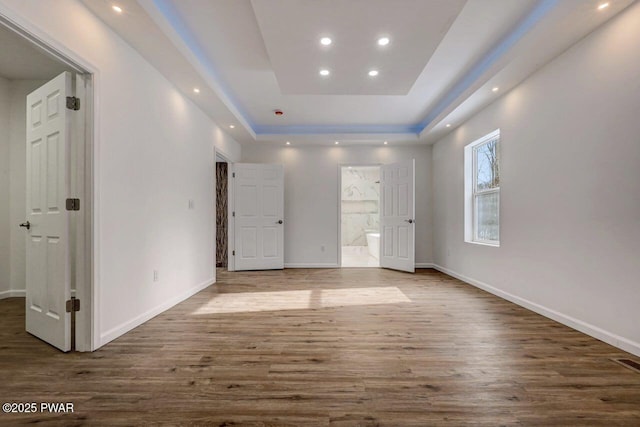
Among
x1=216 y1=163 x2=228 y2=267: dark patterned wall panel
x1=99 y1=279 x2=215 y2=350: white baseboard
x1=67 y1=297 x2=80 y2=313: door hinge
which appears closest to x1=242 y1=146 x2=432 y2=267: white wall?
x1=216 y1=163 x2=228 y2=267: dark patterned wall panel

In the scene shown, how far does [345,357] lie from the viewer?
2064 millimetres

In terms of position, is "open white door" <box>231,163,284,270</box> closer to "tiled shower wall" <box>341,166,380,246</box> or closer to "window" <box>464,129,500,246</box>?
"window" <box>464,129,500,246</box>

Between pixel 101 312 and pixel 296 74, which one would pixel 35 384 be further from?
pixel 296 74

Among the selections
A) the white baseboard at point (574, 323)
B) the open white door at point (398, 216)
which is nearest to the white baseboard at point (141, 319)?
the open white door at point (398, 216)

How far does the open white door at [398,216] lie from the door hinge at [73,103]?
4654 mm

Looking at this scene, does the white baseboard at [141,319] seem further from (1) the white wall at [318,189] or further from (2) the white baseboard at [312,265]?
(1) the white wall at [318,189]

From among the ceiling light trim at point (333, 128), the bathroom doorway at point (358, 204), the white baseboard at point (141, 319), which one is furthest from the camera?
the bathroom doorway at point (358, 204)

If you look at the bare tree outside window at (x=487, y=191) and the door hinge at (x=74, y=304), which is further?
the bare tree outside window at (x=487, y=191)

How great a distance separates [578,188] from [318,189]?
4.13m

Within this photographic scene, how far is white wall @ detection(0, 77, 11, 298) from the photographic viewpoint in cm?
352

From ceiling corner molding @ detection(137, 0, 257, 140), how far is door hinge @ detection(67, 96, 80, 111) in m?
0.82

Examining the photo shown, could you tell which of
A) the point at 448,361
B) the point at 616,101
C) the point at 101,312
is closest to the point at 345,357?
the point at 448,361

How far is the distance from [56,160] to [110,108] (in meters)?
0.54

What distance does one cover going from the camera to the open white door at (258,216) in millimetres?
5590
